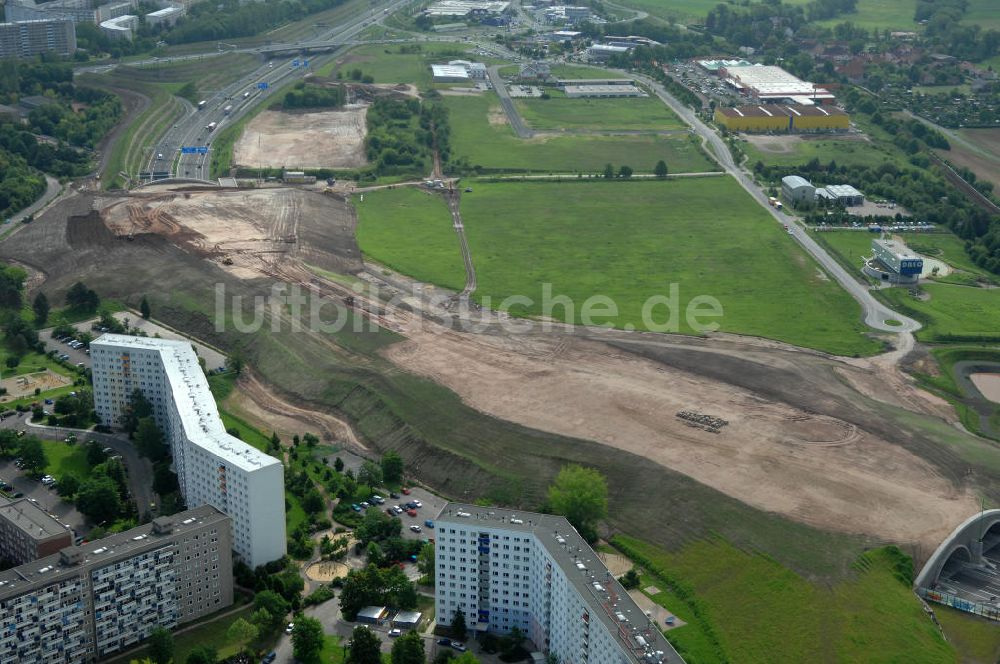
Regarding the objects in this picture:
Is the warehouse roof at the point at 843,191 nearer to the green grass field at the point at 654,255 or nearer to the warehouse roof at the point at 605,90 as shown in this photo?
the green grass field at the point at 654,255

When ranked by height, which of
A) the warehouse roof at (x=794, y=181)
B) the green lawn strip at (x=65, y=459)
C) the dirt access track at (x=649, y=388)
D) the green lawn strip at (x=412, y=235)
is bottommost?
the green lawn strip at (x=65, y=459)

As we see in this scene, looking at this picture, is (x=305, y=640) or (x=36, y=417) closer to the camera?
(x=305, y=640)

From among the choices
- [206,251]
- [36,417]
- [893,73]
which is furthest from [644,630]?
[893,73]

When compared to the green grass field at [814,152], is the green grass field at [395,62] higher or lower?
higher

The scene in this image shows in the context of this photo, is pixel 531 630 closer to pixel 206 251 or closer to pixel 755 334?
pixel 755 334

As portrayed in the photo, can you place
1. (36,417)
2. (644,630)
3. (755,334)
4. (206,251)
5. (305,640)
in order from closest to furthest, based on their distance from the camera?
(644,630), (305,640), (36,417), (755,334), (206,251)

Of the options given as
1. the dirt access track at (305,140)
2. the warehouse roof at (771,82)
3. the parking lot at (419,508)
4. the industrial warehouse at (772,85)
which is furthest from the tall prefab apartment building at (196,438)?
the warehouse roof at (771,82)
